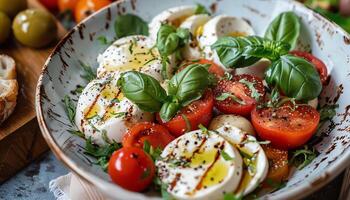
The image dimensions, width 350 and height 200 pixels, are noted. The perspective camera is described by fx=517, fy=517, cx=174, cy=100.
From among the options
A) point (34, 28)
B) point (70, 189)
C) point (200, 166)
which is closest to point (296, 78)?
point (200, 166)

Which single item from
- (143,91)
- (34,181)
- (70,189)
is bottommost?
(34,181)

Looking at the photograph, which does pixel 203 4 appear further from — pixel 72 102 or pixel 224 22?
pixel 72 102

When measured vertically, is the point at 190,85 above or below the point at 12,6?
above

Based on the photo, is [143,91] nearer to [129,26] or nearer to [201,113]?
[201,113]

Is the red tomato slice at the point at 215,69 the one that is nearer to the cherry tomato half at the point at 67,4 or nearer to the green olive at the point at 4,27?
the green olive at the point at 4,27

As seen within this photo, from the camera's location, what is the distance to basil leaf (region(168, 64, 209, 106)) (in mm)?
2209

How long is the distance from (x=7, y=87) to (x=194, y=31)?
104 cm

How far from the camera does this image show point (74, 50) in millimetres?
2725

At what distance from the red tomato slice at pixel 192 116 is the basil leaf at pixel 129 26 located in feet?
2.61

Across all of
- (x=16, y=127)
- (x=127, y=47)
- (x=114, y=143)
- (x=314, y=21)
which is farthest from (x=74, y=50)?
(x=314, y=21)

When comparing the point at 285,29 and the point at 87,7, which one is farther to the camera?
the point at 87,7

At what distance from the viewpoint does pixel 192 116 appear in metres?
2.20

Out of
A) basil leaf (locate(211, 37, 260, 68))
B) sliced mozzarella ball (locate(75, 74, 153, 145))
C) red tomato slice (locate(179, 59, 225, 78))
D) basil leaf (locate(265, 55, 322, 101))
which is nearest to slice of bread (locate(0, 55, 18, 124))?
sliced mozzarella ball (locate(75, 74, 153, 145))

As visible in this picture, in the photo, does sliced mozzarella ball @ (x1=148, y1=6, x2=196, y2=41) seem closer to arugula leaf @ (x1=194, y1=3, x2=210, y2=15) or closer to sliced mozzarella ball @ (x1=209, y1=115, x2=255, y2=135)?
arugula leaf @ (x1=194, y1=3, x2=210, y2=15)
